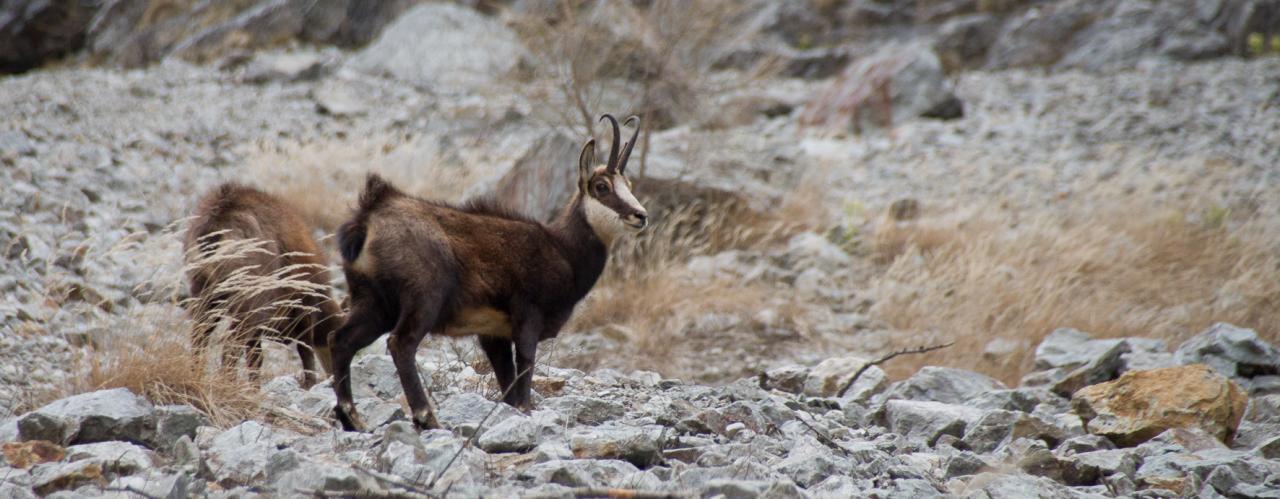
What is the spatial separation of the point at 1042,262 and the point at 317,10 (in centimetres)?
1497

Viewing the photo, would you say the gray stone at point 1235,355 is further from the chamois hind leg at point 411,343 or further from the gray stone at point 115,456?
the gray stone at point 115,456

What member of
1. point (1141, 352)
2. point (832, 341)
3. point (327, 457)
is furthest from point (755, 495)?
point (832, 341)

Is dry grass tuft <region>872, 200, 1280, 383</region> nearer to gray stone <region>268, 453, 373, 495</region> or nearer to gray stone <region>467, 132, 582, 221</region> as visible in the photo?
gray stone <region>467, 132, 582, 221</region>

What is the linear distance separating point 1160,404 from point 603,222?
120 inches

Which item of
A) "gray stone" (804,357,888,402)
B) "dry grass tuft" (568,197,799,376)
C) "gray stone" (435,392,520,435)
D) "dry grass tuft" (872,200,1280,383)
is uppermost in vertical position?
"gray stone" (435,392,520,435)

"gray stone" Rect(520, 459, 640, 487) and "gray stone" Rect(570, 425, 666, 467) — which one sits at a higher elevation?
"gray stone" Rect(520, 459, 640, 487)

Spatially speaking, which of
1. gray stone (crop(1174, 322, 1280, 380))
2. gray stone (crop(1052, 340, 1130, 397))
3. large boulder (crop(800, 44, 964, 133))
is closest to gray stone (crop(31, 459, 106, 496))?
gray stone (crop(1052, 340, 1130, 397))

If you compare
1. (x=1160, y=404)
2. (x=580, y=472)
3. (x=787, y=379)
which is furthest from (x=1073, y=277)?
(x=580, y=472)

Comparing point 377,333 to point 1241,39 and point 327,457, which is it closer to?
point 327,457

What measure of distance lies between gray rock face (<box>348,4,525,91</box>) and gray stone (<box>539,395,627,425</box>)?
1241cm

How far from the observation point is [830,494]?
4.04 metres

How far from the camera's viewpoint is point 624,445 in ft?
14.0

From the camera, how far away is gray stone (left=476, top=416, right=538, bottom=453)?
426 cm

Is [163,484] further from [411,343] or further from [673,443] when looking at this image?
[673,443]
